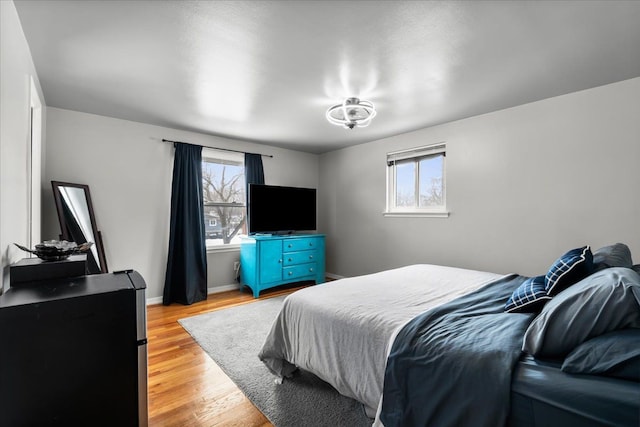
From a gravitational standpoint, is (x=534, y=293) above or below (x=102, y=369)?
above

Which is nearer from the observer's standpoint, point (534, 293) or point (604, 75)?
point (534, 293)

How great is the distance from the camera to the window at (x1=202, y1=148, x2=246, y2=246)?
4.32 meters

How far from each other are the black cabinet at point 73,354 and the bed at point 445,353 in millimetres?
977

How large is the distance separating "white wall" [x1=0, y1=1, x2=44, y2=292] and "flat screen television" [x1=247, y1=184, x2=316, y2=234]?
8.47ft

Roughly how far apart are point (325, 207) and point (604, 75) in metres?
3.90

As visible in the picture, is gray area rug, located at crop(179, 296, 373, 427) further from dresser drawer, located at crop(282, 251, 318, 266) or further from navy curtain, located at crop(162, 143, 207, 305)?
dresser drawer, located at crop(282, 251, 318, 266)

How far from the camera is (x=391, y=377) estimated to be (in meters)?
1.37

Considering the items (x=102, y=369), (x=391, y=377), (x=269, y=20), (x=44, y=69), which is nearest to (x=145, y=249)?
(x=44, y=69)

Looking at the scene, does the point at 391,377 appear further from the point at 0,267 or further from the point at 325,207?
the point at 325,207

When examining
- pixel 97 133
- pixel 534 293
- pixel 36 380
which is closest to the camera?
pixel 36 380

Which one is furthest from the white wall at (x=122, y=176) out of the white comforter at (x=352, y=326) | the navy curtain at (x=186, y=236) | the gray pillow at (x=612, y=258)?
the gray pillow at (x=612, y=258)

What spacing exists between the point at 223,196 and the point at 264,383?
9.82 ft

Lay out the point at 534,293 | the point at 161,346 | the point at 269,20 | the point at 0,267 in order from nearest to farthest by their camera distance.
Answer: the point at 0,267, the point at 534,293, the point at 269,20, the point at 161,346

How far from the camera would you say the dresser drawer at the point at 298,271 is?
4.42m
